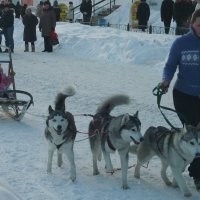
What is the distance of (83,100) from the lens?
9.16m

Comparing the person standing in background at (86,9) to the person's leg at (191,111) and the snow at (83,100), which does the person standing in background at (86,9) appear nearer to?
the snow at (83,100)

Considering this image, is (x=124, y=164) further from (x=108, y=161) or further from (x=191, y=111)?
(x=191, y=111)

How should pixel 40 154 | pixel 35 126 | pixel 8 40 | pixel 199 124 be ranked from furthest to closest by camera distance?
pixel 8 40, pixel 35 126, pixel 40 154, pixel 199 124

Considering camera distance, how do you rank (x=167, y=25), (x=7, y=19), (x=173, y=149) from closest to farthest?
(x=173, y=149) < (x=7, y=19) < (x=167, y=25)

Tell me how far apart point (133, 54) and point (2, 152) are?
29.7 feet

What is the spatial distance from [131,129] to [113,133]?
247mm

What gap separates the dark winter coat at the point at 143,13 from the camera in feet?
57.4

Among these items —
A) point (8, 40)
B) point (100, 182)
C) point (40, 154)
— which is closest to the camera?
point (100, 182)

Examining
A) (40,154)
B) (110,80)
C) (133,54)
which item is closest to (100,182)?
(40,154)

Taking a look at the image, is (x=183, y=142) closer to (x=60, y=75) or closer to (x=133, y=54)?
(x=60, y=75)

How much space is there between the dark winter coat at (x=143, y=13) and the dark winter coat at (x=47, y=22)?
2921mm

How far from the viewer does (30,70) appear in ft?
42.8

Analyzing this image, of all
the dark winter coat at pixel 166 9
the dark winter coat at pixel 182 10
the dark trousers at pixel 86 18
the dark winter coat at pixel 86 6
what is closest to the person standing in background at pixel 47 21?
the dark winter coat at pixel 166 9

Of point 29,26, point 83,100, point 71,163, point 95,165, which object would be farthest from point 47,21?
point 71,163
